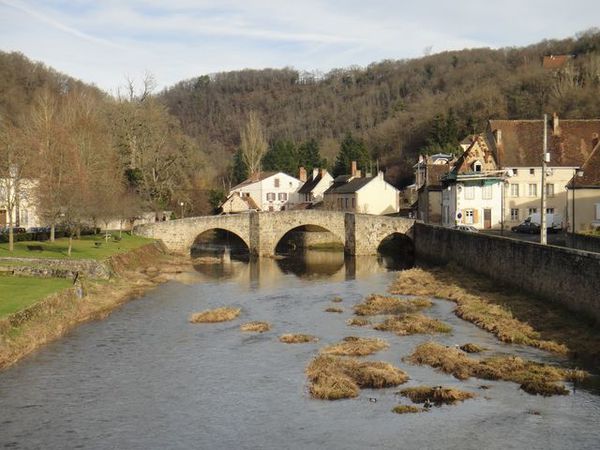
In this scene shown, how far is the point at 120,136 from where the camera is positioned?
81.6 meters

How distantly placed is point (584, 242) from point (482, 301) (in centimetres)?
719

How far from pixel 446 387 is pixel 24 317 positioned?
1635 cm

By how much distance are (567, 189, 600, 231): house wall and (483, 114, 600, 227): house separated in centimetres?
1210

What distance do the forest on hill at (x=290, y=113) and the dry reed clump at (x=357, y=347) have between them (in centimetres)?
2957

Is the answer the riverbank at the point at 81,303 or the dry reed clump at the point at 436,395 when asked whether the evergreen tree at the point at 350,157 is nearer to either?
the riverbank at the point at 81,303

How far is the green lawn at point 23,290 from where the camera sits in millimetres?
29494

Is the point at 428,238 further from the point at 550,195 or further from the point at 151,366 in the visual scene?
the point at 151,366

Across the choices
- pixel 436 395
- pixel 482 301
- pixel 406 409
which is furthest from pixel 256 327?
pixel 406 409

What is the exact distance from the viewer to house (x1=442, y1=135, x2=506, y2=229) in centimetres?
6378

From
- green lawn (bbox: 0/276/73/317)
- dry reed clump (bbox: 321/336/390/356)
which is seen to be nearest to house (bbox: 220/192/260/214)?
green lawn (bbox: 0/276/73/317)

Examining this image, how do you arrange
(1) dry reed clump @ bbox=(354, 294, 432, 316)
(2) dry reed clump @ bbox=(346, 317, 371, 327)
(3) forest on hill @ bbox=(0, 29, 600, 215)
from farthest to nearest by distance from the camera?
1. (3) forest on hill @ bbox=(0, 29, 600, 215)
2. (1) dry reed clump @ bbox=(354, 294, 432, 316)
3. (2) dry reed clump @ bbox=(346, 317, 371, 327)

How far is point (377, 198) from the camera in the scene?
84.4 meters

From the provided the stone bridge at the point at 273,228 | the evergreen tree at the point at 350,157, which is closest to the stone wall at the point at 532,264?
the stone bridge at the point at 273,228

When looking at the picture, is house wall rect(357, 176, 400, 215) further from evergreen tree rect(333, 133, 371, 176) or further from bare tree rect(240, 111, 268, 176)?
bare tree rect(240, 111, 268, 176)
